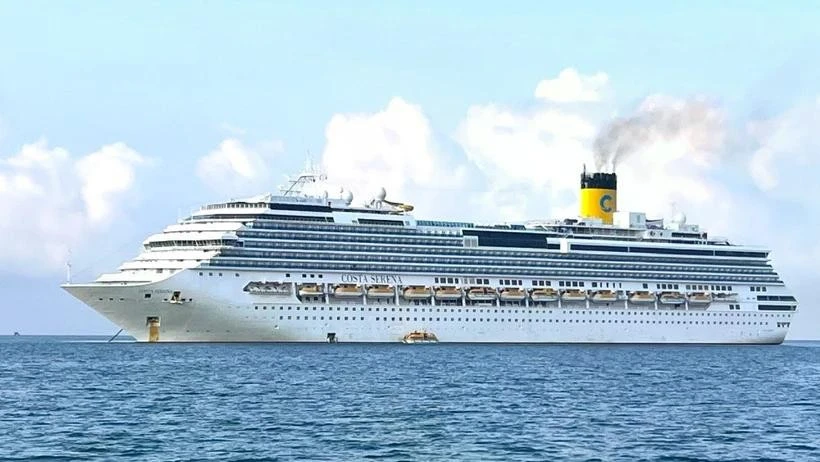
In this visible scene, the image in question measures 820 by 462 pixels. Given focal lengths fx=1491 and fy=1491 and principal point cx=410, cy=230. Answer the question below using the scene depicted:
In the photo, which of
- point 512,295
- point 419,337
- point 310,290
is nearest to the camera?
point 310,290

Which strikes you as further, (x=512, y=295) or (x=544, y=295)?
(x=544, y=295)

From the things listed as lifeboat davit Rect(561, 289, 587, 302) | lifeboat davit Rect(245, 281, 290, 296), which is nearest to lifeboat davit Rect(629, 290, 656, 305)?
lifeboat davit Rect(561, 289, 587, 302)

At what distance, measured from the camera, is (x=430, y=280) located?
109188mm

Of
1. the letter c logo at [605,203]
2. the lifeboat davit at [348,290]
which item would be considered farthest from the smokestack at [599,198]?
the lifeboat davit at [348,290]

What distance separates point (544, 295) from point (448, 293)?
8.86m

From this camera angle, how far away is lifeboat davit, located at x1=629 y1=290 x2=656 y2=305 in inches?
4641

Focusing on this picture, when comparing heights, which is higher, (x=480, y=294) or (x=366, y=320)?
(x=480, y=294)

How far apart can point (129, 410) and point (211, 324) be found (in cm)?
4652

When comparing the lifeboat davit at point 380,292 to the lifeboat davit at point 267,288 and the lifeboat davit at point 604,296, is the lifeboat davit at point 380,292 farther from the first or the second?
the lifeboat davit at point 604,296

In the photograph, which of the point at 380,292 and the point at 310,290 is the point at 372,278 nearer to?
the point at 380,292

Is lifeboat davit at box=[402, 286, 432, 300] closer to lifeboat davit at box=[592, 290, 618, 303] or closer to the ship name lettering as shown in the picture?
the ship name lettering

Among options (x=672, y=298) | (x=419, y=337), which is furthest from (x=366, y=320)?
(x=672, y=298)

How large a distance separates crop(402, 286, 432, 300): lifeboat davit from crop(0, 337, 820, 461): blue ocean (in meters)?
19.1

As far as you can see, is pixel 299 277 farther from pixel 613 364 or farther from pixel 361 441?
pixel 361 441
